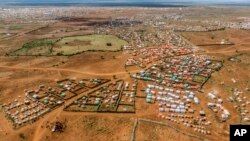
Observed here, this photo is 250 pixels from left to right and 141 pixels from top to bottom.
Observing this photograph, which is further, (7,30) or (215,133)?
(7,30)

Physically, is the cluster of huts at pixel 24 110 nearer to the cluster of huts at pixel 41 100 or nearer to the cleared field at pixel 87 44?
the cluster of huts at pixel 41 100

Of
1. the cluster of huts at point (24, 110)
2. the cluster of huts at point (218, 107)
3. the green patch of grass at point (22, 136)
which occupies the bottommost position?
the green patch of grass at point (22, 136)

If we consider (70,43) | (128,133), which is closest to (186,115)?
(128,133)

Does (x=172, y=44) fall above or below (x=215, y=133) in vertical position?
above

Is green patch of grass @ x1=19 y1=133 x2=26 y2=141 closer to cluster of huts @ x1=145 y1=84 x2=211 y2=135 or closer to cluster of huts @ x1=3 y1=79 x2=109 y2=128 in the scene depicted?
cluster of huts @ x1=3 y1=79 x2=109 y2=128

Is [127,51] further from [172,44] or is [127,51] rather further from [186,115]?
[186,115]

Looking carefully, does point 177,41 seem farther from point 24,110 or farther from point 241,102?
point 24,110

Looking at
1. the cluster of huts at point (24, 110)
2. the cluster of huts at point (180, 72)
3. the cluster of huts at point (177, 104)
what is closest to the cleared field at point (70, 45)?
the cluster of huts at point (180, 72)
